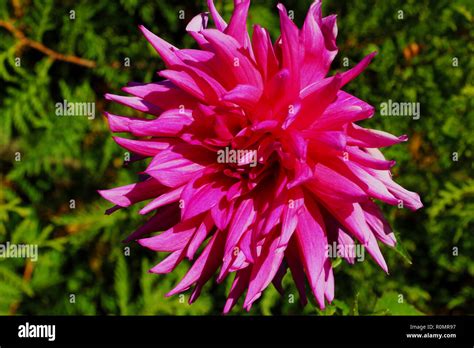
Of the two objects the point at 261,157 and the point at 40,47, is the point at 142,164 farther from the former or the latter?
the point at 261,157

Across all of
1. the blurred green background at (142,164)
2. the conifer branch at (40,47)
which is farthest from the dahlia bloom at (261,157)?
the conifer branch at (40,47)

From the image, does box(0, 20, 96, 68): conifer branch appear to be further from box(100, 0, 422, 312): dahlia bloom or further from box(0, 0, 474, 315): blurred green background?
box(100, 0, 422, 312): dahlia bloom

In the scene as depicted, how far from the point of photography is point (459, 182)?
7.55 feet

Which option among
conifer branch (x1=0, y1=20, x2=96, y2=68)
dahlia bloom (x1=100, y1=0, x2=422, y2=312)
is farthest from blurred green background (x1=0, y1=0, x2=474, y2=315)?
dahlia bloom (x1=100, y1=0, x2=422, y2=312)

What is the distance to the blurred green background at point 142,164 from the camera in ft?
7.43

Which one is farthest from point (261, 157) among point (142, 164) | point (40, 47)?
point (40, 47)

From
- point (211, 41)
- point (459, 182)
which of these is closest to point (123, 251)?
point (459, 182)

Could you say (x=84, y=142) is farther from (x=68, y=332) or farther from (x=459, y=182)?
(x=459, y=182)

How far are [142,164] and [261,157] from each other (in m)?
1.36

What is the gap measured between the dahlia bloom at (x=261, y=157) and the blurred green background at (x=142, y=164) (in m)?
1.14

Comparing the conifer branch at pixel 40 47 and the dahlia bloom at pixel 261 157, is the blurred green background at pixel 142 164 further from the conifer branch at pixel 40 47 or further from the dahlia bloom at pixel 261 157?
the dahlia bloom at pixel 261 157

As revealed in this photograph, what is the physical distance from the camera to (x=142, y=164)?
237cm

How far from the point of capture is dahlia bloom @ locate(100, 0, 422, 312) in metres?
1.04

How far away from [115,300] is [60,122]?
0.78 meters
